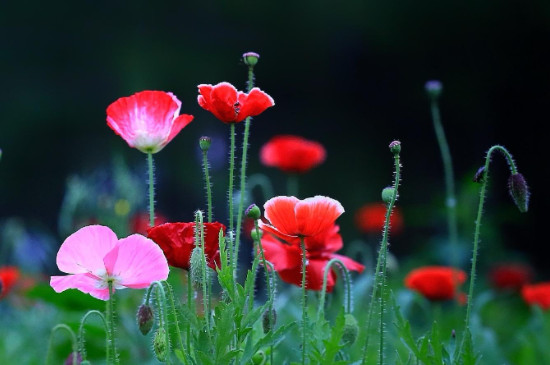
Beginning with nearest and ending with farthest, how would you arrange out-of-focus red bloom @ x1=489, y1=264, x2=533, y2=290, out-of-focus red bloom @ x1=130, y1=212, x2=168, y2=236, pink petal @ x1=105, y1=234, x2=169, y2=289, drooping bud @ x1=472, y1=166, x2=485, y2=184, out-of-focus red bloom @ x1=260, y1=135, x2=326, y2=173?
pink petal @ x1=105, y1=234, x2=169, y2=289 → drooping bud @ x1=472, y1=166, x2=485, y2=184 → out-of-focus red bloom @ x1=260, y1=135, x2=326, y2=173 → out-of-focus red bloom @ x1=130, y1=212, x2=168, y2=236 → out-of-focus red bloom @ x1=489, y1=264, x2=533, y2=290

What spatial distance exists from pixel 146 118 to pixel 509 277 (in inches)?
108

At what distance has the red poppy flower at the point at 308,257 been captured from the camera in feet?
4.23

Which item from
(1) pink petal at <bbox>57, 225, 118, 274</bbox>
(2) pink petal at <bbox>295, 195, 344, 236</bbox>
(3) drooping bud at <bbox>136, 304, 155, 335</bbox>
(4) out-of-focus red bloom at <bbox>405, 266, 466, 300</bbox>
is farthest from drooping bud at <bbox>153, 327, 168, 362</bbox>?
(4) out-of-focus red bloom at <bbox>405, 266, 466, 300</bbox>

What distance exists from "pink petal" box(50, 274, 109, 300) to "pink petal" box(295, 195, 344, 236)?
0.92 ft

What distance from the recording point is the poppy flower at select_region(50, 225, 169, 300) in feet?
3.32

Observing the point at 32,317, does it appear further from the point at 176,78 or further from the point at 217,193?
the point at 176,78

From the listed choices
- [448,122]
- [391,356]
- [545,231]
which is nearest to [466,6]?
[448,122]

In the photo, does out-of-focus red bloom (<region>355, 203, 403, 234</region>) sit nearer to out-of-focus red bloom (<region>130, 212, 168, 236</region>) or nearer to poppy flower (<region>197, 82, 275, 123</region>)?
out-of-focus red bloom (<region>130, 212, 168, 236</region>)

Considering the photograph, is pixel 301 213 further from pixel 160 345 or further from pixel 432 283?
pixel 432 283

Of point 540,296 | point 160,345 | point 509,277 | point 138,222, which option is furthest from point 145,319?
point 509,277

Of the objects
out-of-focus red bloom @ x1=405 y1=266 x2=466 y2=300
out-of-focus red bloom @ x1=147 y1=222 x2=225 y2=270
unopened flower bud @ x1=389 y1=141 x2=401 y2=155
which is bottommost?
out-of-focus red bloom @ x1=405 y1=266 x2=466 y2=300

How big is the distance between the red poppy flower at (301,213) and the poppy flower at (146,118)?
197 millimetres

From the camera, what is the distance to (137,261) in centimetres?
102

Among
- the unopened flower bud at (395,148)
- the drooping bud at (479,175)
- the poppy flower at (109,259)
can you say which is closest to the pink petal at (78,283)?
the poppy flower at (109,259)
